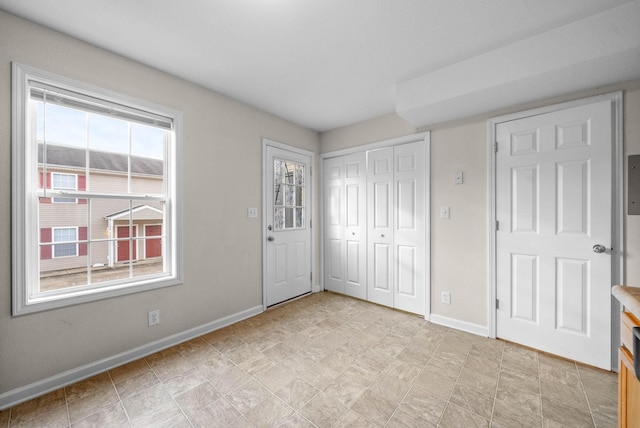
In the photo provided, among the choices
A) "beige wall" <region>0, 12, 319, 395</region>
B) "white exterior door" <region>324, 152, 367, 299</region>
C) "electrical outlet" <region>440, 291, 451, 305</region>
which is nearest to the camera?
"beige wall" <region>0, 12, 319, 395</region>

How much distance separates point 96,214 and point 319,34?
2.16 meters

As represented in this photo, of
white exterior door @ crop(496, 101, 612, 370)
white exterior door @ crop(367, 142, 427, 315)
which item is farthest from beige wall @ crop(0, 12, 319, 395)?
white exterior door @ crop(496, 101, 612, 370)

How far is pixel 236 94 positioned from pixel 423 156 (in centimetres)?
216

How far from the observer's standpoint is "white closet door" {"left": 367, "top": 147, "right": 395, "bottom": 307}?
3250 mm

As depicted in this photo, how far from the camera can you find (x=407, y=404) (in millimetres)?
1628

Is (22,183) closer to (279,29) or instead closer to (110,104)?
(110,104)

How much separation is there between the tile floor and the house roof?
1574mm

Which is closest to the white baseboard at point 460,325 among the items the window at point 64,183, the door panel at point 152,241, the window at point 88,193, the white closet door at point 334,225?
the white closet door at point 334,225

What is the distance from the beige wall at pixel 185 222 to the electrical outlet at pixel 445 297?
6.78 ft

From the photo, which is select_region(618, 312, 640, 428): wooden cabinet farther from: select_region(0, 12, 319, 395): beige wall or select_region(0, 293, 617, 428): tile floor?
select_region(0, 12, 319, 395): beige wall

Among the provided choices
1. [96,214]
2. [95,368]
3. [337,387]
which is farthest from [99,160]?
[337,387]

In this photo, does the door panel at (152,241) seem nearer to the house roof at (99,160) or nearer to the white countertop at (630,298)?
the house roof at (99,160)

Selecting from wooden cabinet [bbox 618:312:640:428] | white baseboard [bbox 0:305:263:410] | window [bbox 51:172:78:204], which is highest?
window [bbox 51:172:78:204]

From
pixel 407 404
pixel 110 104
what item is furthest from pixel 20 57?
pixel 407 404
